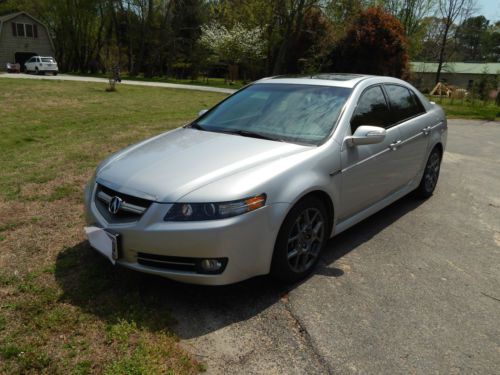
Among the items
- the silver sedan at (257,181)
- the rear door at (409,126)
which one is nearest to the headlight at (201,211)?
the silver sedan at (257,181)

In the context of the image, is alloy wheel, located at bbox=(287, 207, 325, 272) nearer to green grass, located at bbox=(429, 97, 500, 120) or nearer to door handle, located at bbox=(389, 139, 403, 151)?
door handle, located at bbox=(389, 139, 403, 151)

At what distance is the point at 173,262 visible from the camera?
2893 mm

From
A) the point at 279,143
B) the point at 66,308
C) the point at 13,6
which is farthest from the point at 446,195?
the point at 13,6

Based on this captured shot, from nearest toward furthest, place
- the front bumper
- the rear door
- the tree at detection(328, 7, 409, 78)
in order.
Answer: the front bumper, the rear door, the tree at detection(328, 7, 409, 78)


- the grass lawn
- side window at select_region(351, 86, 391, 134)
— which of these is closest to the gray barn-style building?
the grass lawn

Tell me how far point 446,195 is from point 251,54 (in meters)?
31.1

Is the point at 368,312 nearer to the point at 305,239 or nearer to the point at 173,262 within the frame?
the point at 305,239

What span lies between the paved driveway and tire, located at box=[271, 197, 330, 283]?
148 mm

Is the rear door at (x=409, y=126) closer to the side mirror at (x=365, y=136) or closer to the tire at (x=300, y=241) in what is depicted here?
the side mirror at (x=365, y=136)

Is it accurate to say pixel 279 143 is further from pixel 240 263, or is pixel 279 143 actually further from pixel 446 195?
pixel 446 195

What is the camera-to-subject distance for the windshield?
3.78 m

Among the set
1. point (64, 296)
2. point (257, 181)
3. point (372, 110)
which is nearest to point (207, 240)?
point (257, 181)

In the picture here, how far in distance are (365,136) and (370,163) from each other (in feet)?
1.28

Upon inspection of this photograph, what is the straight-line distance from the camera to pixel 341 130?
3.76 meters
